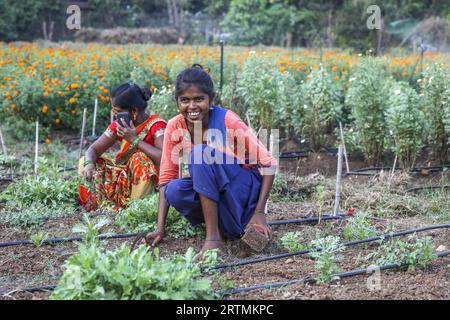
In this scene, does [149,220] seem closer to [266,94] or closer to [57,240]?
[57,240]

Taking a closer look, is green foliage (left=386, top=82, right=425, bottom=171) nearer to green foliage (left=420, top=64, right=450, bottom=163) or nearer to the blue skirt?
green foliage (left=420, top=64, right=450, bottom=163)

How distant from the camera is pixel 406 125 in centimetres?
569

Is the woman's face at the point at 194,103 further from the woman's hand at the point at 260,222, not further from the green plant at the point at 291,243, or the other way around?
the green plant at the point at 291,243

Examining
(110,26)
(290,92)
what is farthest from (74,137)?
(110,26)

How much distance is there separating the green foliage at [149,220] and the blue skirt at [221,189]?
147 mm

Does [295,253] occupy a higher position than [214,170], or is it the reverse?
[214,170]

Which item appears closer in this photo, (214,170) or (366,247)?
(214,170)

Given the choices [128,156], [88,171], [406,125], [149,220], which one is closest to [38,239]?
[149,220]

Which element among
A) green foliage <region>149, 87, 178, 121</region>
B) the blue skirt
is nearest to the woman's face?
the blue skirt

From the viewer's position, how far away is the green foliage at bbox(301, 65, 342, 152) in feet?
21.2

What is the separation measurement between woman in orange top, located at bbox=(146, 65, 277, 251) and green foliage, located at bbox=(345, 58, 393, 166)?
9.52 feet

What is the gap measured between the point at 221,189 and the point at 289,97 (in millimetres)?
3644
